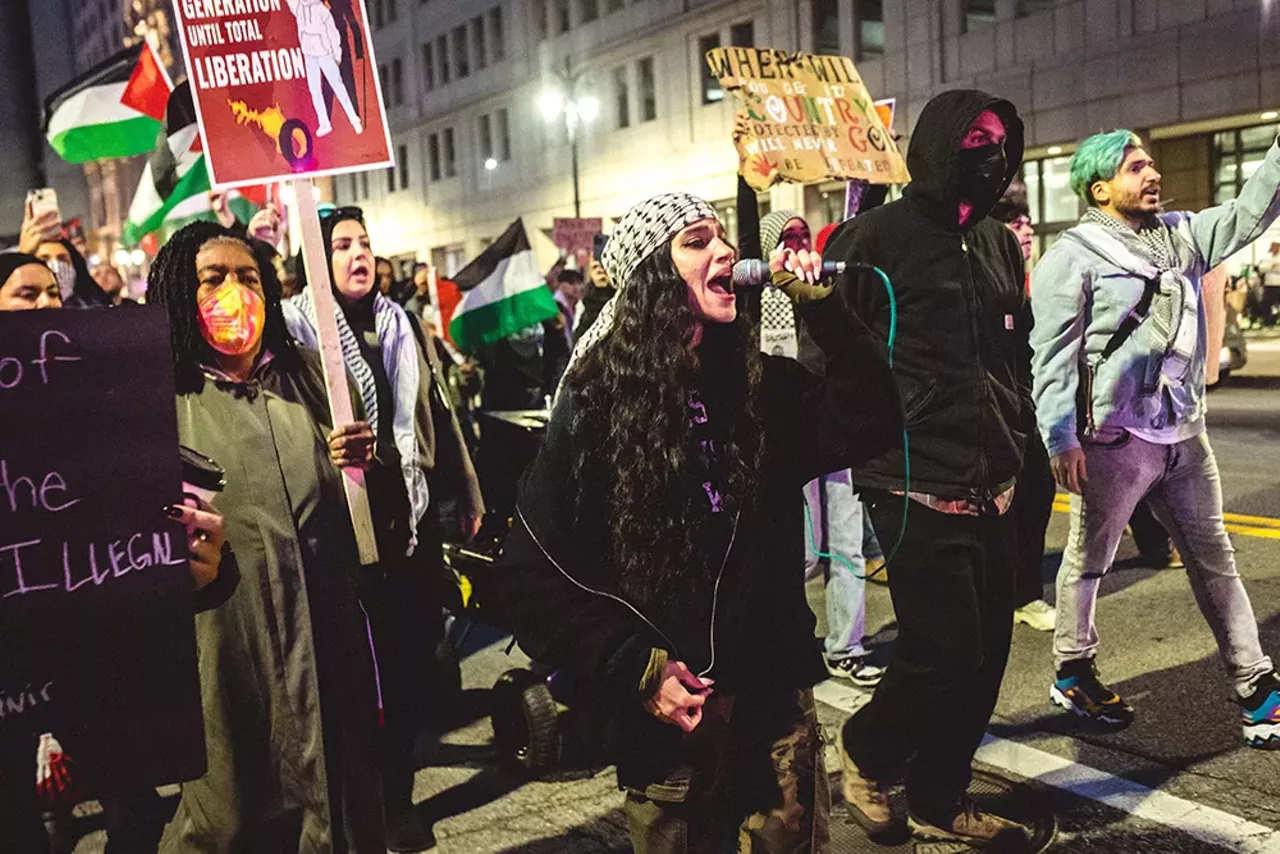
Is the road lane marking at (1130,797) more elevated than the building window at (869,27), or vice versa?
the building window at (869,27)

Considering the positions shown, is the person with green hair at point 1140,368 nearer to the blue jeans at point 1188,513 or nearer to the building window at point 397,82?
the blue jeans at point 1188,513

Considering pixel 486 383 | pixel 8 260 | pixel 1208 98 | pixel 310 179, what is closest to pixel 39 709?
pixel 310 179

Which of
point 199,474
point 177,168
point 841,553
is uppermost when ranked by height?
point 177,168

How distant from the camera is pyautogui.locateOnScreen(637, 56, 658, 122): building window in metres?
36.8

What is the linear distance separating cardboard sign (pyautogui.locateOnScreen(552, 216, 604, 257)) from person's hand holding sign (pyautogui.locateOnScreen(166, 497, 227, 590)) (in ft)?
50.5

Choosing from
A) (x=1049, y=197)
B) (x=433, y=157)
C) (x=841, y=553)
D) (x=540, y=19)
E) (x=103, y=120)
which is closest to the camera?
(x=841, y=553)

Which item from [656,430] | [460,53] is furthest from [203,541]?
[460,53]

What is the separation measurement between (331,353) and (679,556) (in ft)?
4.99

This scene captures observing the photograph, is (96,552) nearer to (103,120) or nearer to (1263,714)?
(1263,714)

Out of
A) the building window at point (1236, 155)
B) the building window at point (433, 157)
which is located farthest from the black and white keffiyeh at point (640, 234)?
the building window at point (433, 157)

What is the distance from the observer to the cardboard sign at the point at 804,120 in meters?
7.38

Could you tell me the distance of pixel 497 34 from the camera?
1811 inches

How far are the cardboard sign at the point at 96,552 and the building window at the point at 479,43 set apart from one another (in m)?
46.9

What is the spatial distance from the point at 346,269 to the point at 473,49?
45.8 m
